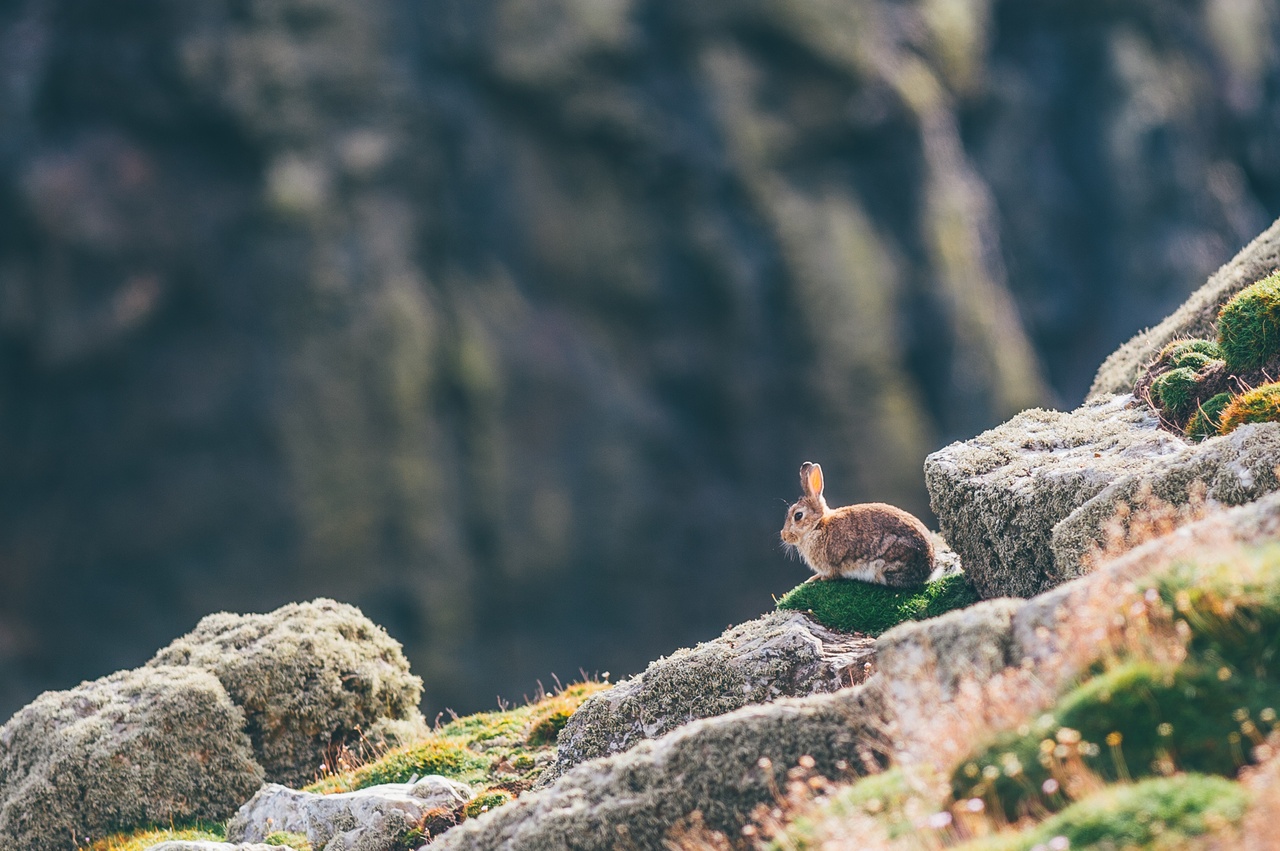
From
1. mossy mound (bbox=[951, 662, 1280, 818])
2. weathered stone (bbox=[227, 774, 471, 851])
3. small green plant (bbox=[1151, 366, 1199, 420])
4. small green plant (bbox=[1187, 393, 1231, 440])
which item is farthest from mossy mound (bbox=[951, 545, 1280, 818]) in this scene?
small green plant (bbox=[1151, 366, 1199, 420])

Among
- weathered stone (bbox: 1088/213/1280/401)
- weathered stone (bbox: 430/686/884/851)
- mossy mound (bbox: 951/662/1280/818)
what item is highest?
weathered stone (bbox: 1088/213/1280/401)

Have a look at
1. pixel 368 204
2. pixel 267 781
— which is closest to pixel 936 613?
pixel 267 781

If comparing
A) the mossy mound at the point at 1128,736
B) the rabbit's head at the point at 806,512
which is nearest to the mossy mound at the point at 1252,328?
the rabbit's head at the point at 806,512

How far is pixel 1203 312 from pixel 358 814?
43.5ft

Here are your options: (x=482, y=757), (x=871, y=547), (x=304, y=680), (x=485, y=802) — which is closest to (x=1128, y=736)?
(x=871, y=547)

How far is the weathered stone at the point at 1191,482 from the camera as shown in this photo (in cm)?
1219

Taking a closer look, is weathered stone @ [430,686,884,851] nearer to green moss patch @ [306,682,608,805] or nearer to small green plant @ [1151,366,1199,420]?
green moss patch @ [306,682,608,805]

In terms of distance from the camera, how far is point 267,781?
1822cm

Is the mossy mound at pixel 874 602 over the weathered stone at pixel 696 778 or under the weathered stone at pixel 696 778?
over

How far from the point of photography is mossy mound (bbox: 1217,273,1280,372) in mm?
15469

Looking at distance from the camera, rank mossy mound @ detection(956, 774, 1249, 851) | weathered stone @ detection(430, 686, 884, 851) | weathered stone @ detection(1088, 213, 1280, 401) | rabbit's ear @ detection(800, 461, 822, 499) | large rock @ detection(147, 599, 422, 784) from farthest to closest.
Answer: weathered stone @ detection(1088, 213, 1280, 401) < large rock @ detection(147, 599, 422, 784) < rabbit's ear @ detection(800, 461, 822, 499) < weathered stone @ detection(430, 686, 884, 851) < mossy mound @ detection(956, 774, 1249, 851)

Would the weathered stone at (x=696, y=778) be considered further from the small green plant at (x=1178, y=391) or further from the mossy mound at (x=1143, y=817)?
the small green plant at (x=1178, y=391)

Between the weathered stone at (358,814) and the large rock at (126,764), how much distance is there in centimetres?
225

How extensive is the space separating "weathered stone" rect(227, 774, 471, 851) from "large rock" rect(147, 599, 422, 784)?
9.57ft
